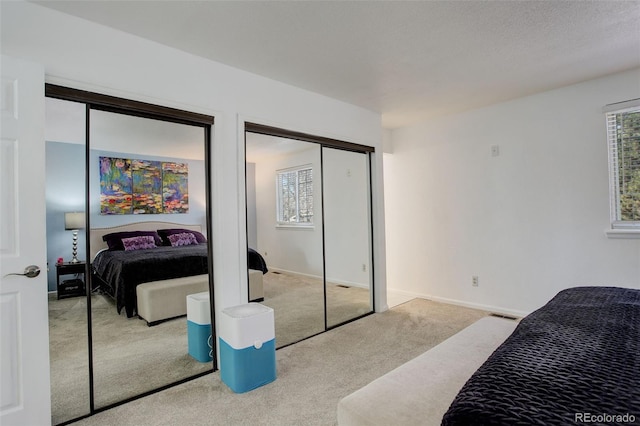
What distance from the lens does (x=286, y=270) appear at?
11.9 ft

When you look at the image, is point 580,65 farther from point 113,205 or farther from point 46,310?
point 46,310

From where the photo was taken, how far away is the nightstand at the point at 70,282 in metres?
2.12

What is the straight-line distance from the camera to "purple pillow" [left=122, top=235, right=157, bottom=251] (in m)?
2.49

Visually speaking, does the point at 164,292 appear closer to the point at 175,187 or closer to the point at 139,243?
the point at 139,243

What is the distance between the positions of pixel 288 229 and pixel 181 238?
3.90ft

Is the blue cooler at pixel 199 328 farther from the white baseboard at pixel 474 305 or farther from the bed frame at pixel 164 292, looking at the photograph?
the white baseboard at pixel 474 305

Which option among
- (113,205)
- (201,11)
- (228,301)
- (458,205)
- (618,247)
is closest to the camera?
(201,11)

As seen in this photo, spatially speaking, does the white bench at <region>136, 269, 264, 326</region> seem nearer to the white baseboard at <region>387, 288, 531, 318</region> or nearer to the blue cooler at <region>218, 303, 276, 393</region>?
the blue cooler at <region>218, 303, 276, 393</region>

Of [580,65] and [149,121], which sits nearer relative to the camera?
[149,121]

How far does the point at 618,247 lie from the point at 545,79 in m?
1.77

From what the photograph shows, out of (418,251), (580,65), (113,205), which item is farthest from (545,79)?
(113,205)

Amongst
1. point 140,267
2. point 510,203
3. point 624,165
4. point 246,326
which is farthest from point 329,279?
point 624,165

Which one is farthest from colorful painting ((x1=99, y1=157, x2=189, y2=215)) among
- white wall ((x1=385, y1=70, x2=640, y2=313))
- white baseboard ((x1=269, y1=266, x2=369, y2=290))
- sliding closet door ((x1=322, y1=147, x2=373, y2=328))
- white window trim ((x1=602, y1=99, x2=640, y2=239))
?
white window trim ((x1=602, y1=99, x2=640, y2=239))

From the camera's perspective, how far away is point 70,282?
2129mm
